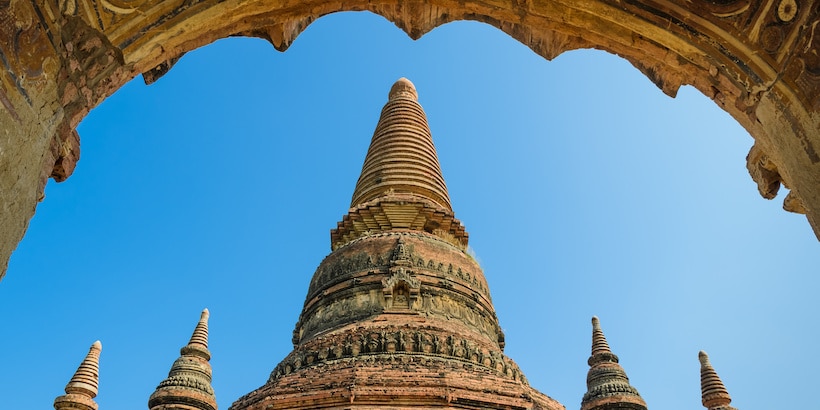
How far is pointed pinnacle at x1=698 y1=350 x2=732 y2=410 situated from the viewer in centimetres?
1864

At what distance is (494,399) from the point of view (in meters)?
11.5

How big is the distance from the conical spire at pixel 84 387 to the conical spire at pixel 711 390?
685 inches

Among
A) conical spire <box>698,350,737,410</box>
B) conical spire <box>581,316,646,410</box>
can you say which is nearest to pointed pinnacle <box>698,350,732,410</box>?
conical spire <box>698,350,737,410</box>

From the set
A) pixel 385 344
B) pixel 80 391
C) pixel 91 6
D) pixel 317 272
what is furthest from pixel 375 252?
pixel 91 6

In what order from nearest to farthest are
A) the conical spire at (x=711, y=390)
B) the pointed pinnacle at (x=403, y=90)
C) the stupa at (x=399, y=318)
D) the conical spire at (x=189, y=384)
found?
the stupa at (x=399, y=318) → the conical spire at (x=189, y=384) → the conical spire at (x=711, y=390) → the pointed pinnacle at (x=403, y=90)

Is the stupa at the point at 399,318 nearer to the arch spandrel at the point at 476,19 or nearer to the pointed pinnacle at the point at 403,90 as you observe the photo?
the pointed pinnacle at the point at 403,90

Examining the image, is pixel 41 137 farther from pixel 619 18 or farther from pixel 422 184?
pixel 422 184

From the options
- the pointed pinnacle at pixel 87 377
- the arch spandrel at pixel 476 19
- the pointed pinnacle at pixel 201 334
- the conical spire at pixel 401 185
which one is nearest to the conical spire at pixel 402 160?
the conical spire at pixel 401 185


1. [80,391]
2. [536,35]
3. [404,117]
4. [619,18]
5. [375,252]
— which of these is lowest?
[619,18]

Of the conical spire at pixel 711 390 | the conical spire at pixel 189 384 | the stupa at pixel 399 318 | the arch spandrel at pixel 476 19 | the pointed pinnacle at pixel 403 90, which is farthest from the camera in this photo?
the pointed pinnacle at pixel 403 90

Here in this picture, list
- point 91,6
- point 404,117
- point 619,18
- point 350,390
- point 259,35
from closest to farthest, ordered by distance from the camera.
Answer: point 91,6 < point 619,18 < point 259,35 < point 350,390 < point 404,117

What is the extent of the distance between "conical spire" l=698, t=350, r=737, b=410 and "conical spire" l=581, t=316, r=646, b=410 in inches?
120

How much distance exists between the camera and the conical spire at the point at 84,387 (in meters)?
16.5

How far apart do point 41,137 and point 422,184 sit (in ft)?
49.8
